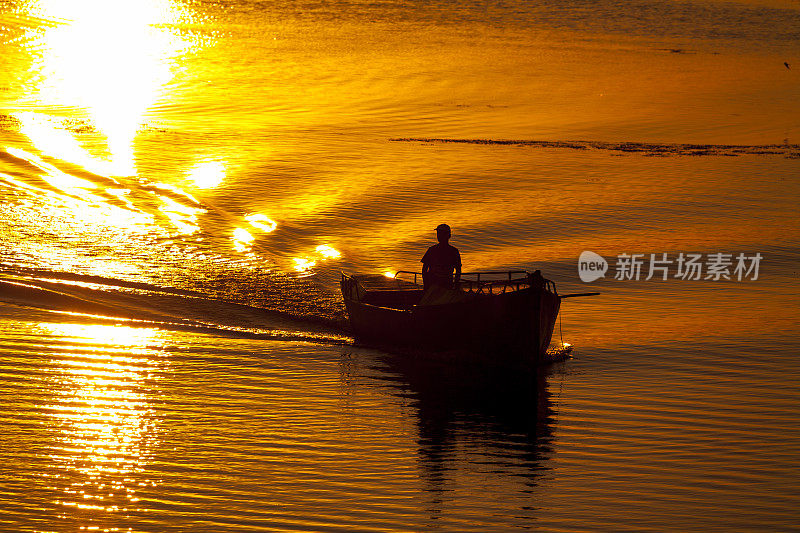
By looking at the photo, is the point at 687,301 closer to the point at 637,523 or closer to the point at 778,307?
the point at 778,307

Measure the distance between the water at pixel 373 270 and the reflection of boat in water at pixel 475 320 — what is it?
1.23 feet

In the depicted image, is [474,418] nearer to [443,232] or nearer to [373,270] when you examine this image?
[443,232]

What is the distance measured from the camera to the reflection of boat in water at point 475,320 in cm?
1348

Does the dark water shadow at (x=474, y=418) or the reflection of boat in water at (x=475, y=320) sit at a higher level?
the reflection of boat in water at (x=475, y=320)

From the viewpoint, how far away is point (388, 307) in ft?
51.5

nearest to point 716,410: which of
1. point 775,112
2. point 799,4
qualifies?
point 775,112

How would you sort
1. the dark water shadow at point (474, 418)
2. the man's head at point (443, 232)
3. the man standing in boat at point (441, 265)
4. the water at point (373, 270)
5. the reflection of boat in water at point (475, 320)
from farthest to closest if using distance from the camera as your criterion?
1. the man standing in boat at point (441, 265)
2. the man's head at point (443, 232)
3. the reflection of boat in water at point (475, 320)
4. the dark water shadow at point (474, 418)
5. the water at point (373, 270)

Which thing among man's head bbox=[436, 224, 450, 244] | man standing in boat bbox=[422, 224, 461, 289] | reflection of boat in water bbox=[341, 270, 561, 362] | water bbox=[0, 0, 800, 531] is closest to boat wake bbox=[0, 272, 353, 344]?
water bbox=[0, 0, 800, 531]

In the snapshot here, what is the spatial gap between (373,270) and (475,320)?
208 inches

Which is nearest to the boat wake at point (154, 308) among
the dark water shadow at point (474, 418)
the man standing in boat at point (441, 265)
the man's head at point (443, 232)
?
the man standing in boat at point (441, 265)

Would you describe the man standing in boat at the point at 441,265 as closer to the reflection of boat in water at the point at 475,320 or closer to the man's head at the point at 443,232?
the man's head at the point at 443,232

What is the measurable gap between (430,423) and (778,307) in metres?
6.84

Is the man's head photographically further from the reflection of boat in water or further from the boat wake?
the boat wake

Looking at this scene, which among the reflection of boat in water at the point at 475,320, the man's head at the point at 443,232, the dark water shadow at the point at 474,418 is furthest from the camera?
the man's head at the point at 443,232
